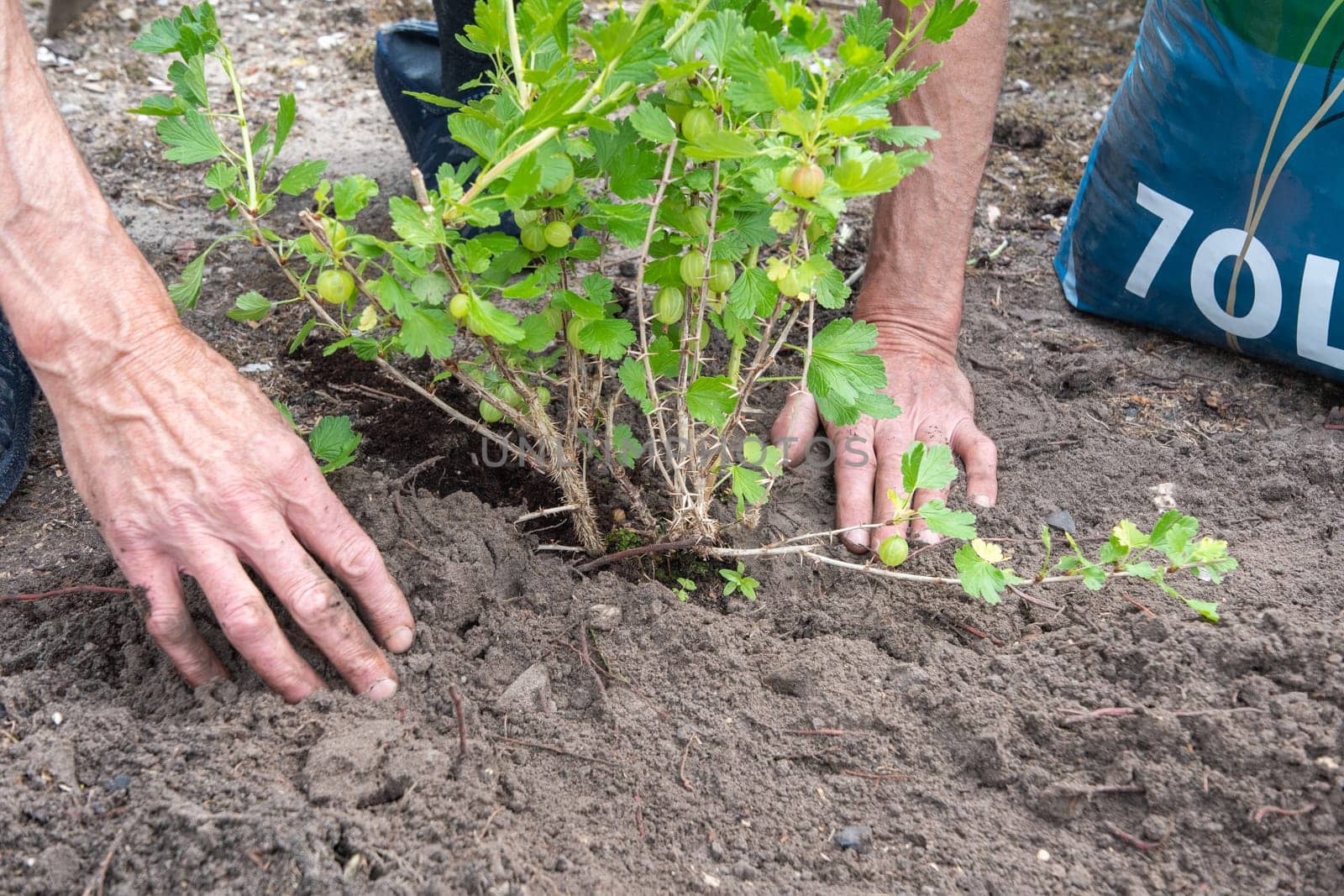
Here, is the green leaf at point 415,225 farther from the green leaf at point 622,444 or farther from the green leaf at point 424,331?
the green leaf at point 622,444

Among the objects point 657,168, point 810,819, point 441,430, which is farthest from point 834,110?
point 441,430

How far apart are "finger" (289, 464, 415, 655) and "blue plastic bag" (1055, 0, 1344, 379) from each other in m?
2.00

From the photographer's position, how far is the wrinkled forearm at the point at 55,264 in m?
1.45

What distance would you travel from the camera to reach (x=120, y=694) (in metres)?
1.54

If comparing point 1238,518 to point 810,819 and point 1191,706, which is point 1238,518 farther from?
point 810,819

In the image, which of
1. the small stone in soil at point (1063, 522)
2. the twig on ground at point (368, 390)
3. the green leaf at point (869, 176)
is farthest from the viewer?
the twig on ground at point (368, 390)

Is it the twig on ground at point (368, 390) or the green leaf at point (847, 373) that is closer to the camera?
the green leaf at point (847, 373)

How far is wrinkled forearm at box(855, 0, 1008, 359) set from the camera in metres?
2.29

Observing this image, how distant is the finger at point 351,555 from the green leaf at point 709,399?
0.56 metres

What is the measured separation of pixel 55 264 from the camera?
1453 millimetres

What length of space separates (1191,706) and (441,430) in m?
1.54

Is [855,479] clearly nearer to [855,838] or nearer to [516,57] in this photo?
[855,838]

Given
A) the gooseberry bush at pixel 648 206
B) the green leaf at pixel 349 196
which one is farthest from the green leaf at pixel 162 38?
the green leaf at pixel 349 196

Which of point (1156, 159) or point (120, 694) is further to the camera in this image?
point (1156, 159)
